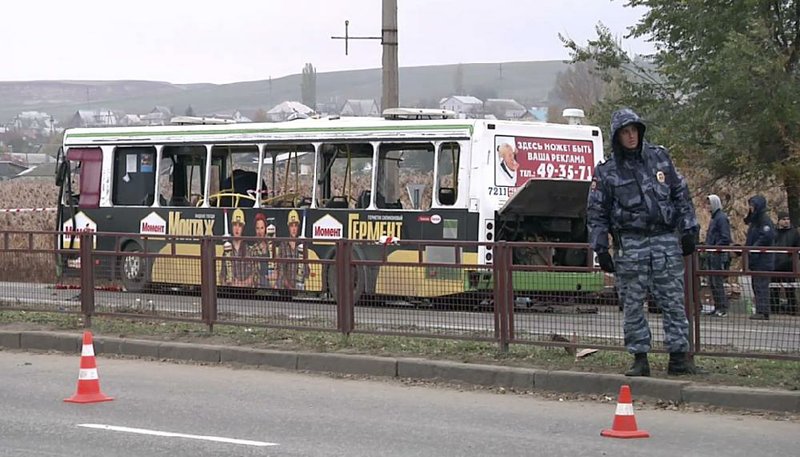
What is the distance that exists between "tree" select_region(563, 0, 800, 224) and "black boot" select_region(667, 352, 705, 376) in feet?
27.0

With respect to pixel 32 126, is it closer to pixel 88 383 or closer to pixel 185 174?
pixel 185 174

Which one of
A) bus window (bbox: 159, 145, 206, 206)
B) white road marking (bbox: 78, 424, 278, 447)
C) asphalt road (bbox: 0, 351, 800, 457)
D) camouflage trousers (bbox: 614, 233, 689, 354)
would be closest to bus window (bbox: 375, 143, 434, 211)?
bus window (bbox: 159, 145, 206, 206)

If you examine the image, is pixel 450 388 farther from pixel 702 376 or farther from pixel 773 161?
pixel 773 161

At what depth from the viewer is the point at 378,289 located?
12477 mm

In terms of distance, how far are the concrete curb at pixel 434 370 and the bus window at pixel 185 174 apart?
7.11 m

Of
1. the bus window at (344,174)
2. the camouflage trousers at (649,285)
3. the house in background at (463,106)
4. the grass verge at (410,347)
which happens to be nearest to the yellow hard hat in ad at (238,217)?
the bus window at (344,174)

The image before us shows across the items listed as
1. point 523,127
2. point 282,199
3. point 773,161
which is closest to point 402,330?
point 523,127

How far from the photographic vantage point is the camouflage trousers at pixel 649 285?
9.80 metres

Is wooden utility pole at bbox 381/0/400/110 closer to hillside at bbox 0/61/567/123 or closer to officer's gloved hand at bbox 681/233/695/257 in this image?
officer's gloved hand at bbox 681/233/695/257

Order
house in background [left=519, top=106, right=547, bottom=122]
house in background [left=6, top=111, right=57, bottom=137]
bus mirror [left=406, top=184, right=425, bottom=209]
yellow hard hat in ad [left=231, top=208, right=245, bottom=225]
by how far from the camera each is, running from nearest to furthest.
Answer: bus mirror [left=406, top=184, right=425, bottom=209], yellow hard hat in ad [left=231, top=208, right=245, bottom=225], house in background [left=519, top=106, right=547, bottom=122], house in background [left=6, top=111, right=57, bottom=137]

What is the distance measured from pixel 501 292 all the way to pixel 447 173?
6.20m

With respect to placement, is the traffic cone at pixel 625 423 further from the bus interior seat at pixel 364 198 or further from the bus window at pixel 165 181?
the bus window at pixel 165 181

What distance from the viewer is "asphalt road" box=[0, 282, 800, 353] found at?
1036cm

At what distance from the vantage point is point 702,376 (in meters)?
10.1
